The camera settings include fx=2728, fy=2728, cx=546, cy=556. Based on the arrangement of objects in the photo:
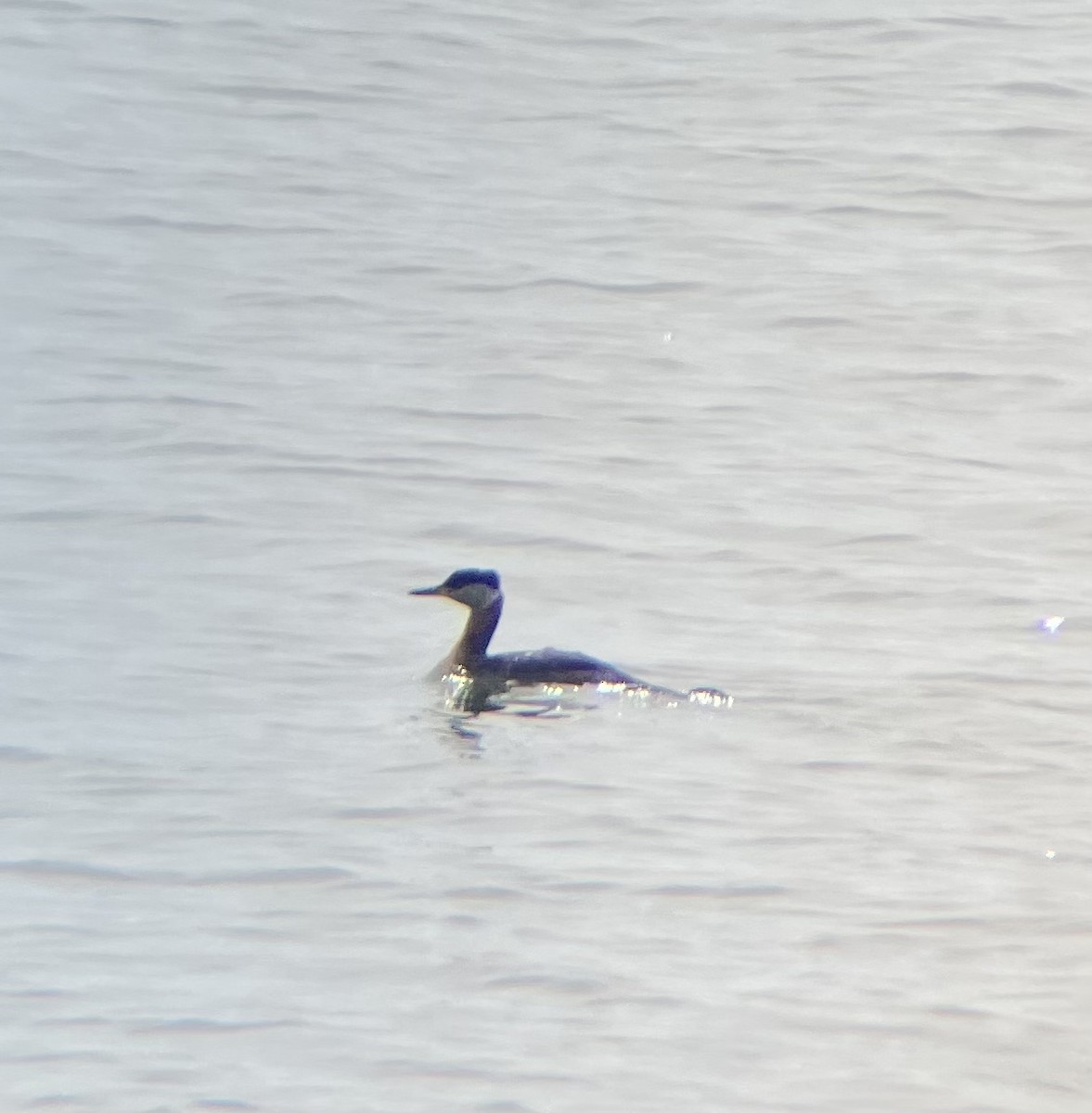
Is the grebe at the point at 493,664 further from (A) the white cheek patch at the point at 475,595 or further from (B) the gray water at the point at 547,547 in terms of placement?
(B) the gray water at the point at 547,547

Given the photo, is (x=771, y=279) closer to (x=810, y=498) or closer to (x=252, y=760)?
(x=810, y=498)

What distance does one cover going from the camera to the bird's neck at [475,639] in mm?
12375

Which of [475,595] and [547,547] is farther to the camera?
[547,547]

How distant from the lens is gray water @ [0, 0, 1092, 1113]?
7.79m

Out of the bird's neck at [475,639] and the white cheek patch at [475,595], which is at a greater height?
the white cheek patch at [475,595]

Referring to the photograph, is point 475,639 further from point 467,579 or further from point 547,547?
point 547,547

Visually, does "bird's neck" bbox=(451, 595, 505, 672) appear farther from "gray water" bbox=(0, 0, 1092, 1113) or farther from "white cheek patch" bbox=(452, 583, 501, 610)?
"gray water" bbox=(0, 0, 1092, 1113)

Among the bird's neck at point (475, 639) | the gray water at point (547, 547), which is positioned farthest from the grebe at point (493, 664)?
the gray water at point (547, 547)

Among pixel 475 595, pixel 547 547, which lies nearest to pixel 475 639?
pixel 475 595

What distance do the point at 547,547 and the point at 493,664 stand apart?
2478 mm

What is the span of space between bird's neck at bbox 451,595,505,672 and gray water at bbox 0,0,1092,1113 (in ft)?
1.36

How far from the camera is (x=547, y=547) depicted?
580 inches

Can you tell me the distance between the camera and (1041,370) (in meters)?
19.3

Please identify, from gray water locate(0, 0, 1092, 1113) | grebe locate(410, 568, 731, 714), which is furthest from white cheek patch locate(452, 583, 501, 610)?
gray water locate(0, 0, 1092, 1113)
